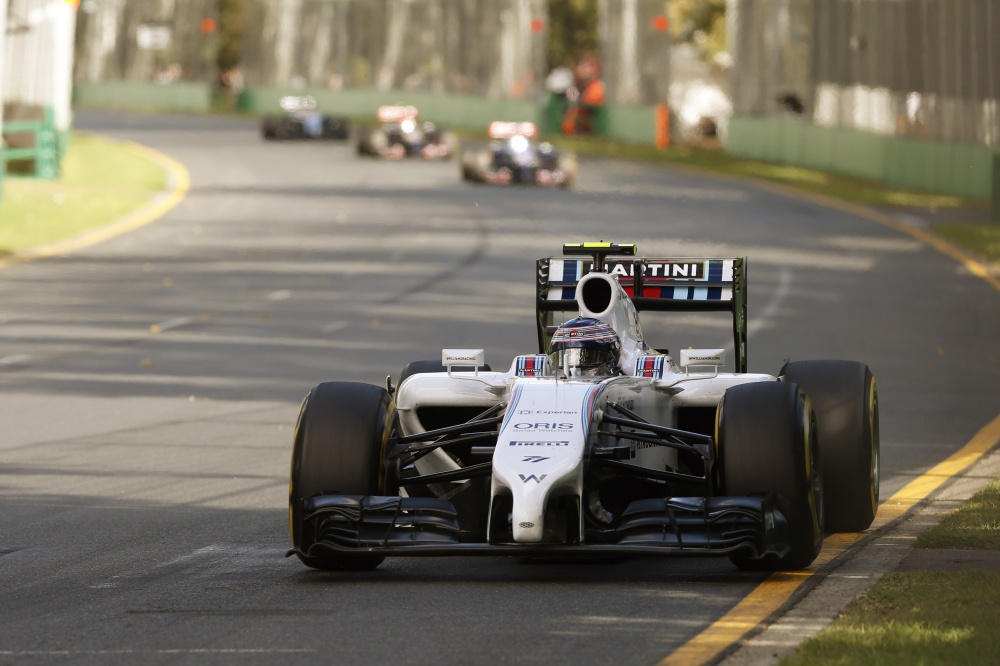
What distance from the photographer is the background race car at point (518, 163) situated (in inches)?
1688

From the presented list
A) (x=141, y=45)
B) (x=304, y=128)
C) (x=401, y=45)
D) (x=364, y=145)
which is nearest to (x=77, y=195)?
(x=364, y=145)

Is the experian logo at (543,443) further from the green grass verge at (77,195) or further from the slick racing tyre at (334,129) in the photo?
the slick racing tyre at (334,129)

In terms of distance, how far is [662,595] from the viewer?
8586 mm

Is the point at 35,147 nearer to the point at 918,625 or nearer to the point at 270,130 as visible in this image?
the point at 270,130

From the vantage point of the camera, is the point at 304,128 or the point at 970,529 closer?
the point at 970,529

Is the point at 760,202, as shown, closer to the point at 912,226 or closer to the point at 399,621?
the point at 912,226

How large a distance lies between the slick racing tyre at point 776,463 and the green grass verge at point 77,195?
72.2 feet

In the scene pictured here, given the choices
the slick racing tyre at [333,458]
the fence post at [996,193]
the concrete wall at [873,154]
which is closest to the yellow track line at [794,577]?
the slick racing tyre at [333,458]

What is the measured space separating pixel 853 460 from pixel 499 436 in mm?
2126

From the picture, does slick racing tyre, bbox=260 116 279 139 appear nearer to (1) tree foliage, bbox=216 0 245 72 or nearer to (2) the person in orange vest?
(2) the person in orange vest

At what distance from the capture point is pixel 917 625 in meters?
7.63

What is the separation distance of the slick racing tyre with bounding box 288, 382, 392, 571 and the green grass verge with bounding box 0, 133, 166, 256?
69.5ft

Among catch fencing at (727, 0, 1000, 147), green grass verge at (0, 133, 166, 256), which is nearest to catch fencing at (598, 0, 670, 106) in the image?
catch fencing at (727, 0, 1000, 147)

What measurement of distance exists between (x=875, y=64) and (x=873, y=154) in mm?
3613
